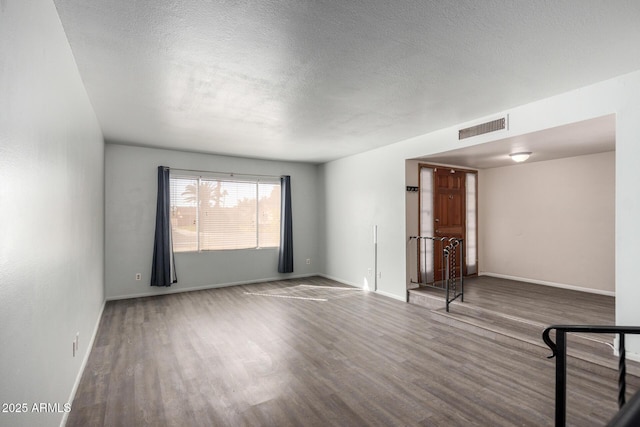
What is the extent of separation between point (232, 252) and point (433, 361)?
14.8ft

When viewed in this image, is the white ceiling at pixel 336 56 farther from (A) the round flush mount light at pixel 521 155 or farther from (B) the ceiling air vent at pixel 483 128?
(A) the round flush mount light at pixel 521 155

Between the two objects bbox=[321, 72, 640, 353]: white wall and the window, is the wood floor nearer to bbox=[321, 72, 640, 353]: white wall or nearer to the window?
bbox=[321, 72, 640, 353]: white wall

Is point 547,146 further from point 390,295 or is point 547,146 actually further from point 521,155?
point 390,295

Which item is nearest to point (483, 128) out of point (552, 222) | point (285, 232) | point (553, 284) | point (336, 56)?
point (336, 56)

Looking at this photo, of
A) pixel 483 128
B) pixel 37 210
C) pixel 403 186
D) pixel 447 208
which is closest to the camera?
A: pixel 37 210

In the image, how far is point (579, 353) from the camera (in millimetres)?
3111

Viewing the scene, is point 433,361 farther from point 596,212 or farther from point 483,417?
point 596,212

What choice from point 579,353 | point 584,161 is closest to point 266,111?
point 579,353

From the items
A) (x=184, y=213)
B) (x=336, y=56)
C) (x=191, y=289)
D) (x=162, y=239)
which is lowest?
(x=191, y=289)

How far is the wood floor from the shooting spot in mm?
2295

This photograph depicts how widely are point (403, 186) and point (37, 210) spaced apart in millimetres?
4633

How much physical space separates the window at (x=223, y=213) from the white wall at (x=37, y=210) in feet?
10.7

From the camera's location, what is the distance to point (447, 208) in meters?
6.01

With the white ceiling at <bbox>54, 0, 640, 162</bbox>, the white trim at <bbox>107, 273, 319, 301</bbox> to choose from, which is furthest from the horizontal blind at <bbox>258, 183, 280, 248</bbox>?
the white ceiling at <bbox>54, 0, 640, 162</bbox>
